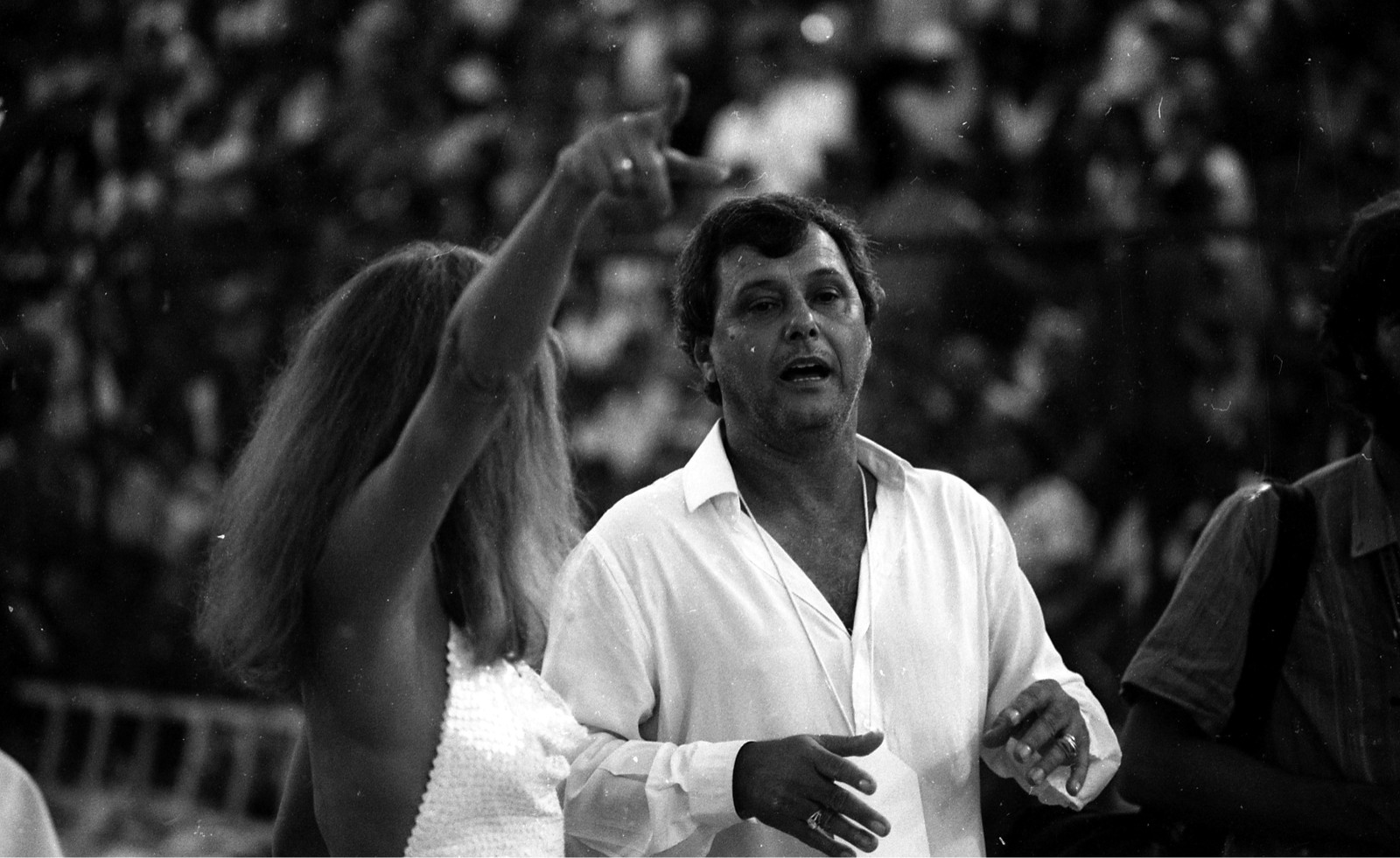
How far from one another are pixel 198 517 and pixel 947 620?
3.02ft

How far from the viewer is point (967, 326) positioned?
1.68m

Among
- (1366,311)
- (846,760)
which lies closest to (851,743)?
(846,760)

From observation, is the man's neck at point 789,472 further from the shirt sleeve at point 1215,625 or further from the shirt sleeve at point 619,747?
the shirt sleeve at point 1215,625

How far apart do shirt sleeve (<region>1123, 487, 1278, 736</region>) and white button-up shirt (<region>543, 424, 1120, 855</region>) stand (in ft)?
0.31

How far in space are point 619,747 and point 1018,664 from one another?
1.24ft

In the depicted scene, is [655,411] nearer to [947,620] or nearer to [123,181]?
[947,620]

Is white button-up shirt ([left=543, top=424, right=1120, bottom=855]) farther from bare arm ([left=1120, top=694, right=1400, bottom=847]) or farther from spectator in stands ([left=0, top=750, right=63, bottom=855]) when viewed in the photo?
spectator in stands ([left=0, top=750, right=63, bottom=855])

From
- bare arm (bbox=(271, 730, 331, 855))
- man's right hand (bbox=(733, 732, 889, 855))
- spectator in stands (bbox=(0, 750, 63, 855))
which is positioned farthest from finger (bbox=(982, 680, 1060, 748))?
spectator in stands (bbox=(0, 750, 63, 855))

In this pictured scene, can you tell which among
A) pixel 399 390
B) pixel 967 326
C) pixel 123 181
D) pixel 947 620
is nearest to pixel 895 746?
pixel 947 620

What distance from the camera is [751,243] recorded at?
1.28 metres

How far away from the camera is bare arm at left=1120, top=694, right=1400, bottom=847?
127 cm

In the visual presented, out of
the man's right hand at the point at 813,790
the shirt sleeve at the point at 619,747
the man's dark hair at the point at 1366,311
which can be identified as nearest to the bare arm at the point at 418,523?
the shirt sleeve at the point at 619,747

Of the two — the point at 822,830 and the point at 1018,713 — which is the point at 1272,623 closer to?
the point at 1018,713

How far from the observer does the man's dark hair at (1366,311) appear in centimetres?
135
